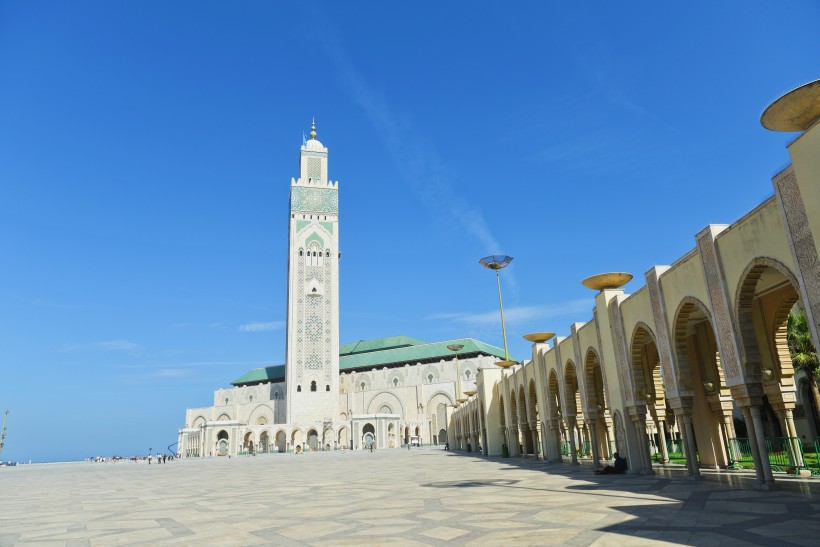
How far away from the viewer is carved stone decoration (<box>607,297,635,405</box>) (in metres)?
13.7

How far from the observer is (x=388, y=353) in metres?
67.6

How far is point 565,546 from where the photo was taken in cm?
562

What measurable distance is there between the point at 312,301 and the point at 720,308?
52.3 meters

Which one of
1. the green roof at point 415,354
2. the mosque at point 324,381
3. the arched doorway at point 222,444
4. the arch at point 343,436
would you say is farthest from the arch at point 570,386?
the arched doorway at point 222,444

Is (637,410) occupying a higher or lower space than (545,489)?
higher

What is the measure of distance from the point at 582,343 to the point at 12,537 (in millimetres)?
14129

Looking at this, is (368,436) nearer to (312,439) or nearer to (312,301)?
(312,439)

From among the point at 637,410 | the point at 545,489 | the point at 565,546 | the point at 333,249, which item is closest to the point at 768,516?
the point at 565,546

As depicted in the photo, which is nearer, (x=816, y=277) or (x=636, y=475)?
(x=816, y=277)

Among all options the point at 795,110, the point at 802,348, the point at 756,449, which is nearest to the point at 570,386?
the point at 802,348

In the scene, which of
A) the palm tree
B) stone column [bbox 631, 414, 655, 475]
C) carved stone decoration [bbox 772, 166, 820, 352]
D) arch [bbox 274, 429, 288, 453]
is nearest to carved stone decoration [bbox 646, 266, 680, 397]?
stone column [bbox 631, 414, 655, 475]

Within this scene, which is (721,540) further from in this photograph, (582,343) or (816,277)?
(582,343)

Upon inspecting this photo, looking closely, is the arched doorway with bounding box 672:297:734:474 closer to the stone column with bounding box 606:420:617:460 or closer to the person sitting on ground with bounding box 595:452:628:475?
the person sitting on ground with bounding box 595:452:628:475

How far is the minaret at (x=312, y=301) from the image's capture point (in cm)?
5753
